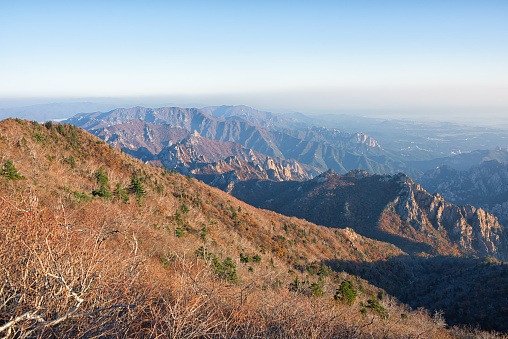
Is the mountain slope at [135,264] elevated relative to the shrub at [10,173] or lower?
lower

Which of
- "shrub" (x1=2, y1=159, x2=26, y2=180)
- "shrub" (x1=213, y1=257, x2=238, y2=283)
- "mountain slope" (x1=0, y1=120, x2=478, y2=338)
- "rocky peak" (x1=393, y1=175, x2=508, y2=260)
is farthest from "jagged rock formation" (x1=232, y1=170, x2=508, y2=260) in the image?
"shrub" (x1=2, y1=159, x2=26, y2=180)

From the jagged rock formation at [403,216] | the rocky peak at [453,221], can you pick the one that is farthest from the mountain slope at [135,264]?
the rocky peak at [453,221]

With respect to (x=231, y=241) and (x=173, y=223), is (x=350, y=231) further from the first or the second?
(x=173, y=223)

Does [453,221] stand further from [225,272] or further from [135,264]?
[135,264]

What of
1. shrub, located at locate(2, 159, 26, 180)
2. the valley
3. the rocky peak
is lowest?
the rocky peak

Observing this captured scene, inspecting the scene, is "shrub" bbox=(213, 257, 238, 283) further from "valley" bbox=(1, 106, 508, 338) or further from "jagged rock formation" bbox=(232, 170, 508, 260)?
"jagged rock formation" bbox=(232, 170, 508, 260)

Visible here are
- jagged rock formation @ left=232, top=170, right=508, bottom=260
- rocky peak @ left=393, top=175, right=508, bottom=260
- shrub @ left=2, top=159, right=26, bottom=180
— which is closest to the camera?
shrub @ left=2, top=159, right=26, bottom=180

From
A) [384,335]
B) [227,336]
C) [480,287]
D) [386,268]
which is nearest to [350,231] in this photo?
[386,268]

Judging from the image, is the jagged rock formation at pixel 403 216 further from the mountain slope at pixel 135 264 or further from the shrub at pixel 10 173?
the shrub at pixel 10 173

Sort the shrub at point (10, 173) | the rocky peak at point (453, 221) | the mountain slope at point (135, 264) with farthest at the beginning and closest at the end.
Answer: the rocky peak at point (453, 221)
the shrub at point (10, 173)
the mountain slope at point (135, 264)
